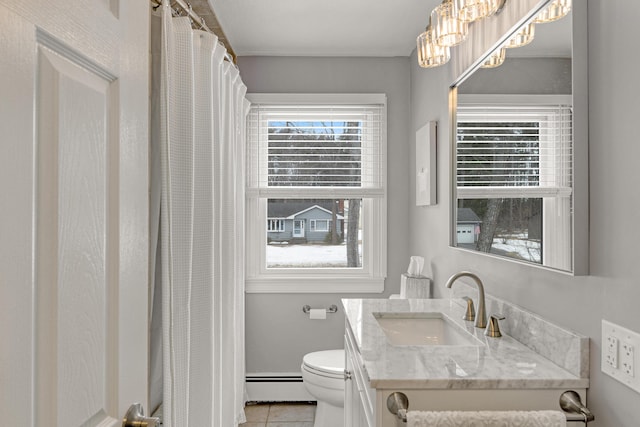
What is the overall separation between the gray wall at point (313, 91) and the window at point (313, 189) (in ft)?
0.23

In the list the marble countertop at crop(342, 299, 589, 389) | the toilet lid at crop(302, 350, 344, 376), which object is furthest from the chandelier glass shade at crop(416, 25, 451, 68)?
the toilet lid at crop(302, 350, 344, 376)

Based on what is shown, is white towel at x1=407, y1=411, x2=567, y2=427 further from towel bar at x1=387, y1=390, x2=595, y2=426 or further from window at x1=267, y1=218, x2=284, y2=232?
window at x1=267, y1=218, x2=284, y2=232

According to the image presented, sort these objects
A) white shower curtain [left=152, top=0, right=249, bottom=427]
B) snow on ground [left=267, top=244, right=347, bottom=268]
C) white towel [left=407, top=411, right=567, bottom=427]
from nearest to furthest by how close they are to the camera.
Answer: white towel [left=407, top=411, right=567, bottom=427], white shower curtain [left=152, top=0, right=249, bottom=427], snow on ground [left=267, top=244, right=347, bottom=268]

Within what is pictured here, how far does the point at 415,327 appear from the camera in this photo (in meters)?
1.98

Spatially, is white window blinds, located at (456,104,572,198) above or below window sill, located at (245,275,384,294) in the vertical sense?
above

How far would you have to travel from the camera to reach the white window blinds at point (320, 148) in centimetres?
333

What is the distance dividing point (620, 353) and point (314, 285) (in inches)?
93.2

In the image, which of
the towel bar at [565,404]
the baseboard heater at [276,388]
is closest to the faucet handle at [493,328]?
the towel bar at [565,404]

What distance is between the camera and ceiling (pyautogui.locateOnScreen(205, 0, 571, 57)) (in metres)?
2.59

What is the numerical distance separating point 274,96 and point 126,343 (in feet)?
8.49

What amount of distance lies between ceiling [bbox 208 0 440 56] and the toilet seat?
194 cm

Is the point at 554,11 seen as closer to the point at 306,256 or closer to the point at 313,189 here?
the point at 313,189

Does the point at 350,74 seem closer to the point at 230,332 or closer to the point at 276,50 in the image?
the point at 276,50

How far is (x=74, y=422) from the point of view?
0.76m
